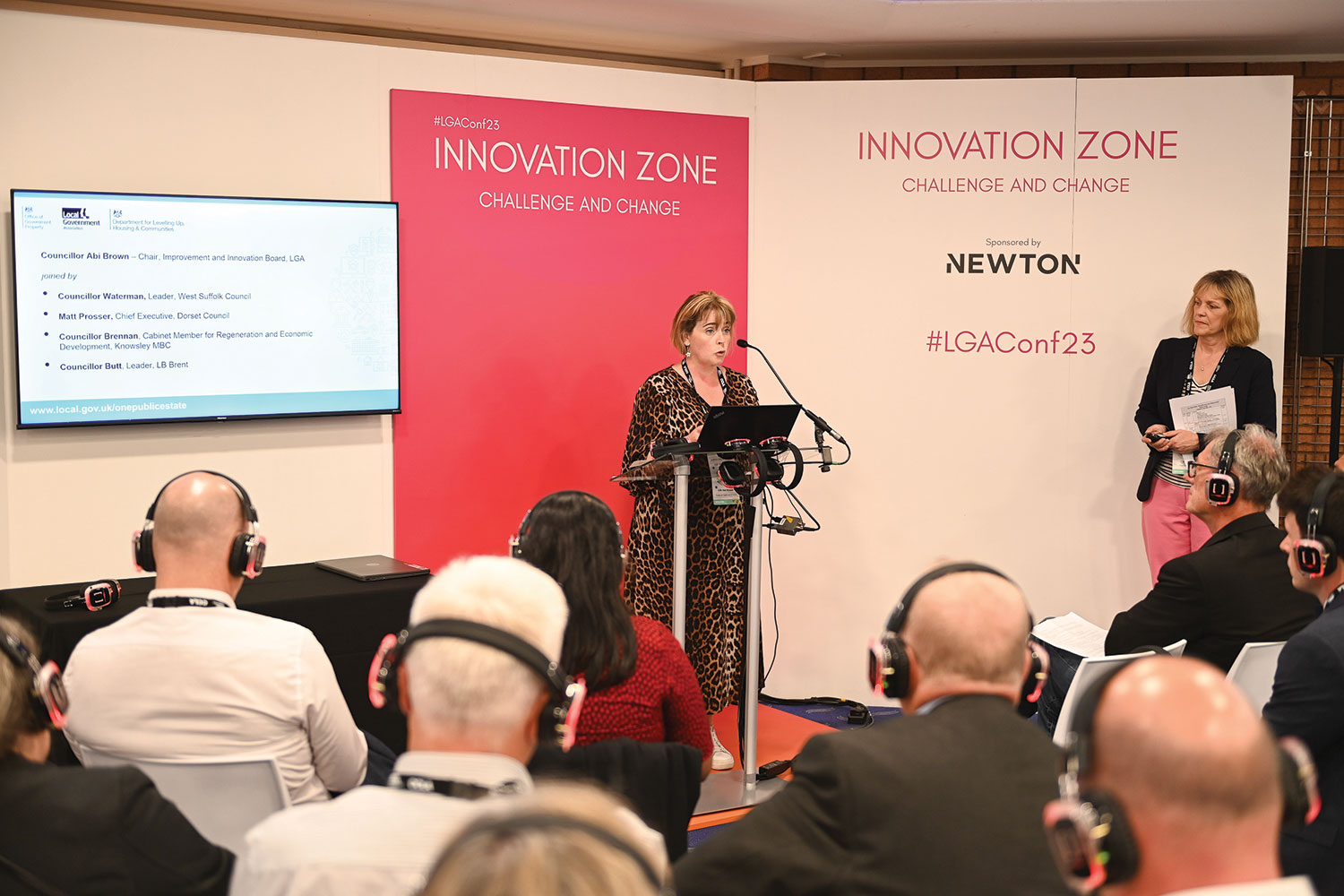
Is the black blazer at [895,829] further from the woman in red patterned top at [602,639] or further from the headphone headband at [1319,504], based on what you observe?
the headphone headband at [1319,504]

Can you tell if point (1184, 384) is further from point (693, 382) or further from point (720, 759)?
point (720, 759)

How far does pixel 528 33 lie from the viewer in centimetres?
559

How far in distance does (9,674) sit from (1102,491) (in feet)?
16.9

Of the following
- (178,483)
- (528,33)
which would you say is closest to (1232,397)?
(528,33)

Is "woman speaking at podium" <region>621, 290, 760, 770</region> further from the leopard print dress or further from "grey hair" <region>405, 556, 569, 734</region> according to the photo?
"grey hair" <region>405, 556, 569, 734</region>

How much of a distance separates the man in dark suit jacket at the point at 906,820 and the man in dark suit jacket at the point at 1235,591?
182 cm

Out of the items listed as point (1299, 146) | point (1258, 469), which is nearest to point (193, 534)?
point (1258, 469)

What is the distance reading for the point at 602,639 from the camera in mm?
2447

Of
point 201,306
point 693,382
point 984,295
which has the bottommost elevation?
point 693,382

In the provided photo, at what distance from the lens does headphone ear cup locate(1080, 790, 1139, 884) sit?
115cm

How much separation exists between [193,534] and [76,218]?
2.48m

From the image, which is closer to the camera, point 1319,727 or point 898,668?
point 898,668

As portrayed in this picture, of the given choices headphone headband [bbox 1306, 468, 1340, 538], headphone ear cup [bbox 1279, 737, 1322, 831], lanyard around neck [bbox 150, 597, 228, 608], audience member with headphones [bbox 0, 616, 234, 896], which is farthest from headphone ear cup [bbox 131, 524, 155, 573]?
headphone headband [bbox 1306, 468, 1340, 538]

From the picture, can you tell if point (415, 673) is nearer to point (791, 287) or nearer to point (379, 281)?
point (379, 281)
